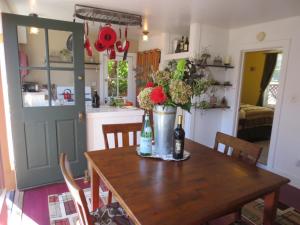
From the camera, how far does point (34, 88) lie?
2453 millimetres

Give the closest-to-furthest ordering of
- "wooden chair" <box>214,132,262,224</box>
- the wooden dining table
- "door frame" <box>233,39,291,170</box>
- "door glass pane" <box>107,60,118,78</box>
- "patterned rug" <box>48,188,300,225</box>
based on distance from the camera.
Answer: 1. the wooden dining table
2. "wooden chair" <box>214,132,262,224</box>
3. "patterned rug" <box>48,188,300,225</box>
4. "door frame" <box>233,39,291,170</box>
5. "door glass pane" <box>107,60,118,78</box>

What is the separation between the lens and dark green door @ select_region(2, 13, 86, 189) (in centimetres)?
233

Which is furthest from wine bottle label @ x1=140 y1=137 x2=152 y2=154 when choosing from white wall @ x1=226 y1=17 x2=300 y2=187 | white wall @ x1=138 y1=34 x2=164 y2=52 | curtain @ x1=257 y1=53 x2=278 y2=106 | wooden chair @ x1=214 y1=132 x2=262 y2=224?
curtain @ x1=257 y1=53 x2=278 y2=106

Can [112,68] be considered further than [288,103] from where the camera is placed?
Yes

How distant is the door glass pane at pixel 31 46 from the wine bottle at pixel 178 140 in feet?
6.05

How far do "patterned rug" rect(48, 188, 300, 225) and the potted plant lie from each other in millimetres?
1230

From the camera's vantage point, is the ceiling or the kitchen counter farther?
the kitchen counter

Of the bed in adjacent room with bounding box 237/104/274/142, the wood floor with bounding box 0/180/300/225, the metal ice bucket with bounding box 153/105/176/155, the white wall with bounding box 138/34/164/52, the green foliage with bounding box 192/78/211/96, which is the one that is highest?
the white wall with bounding box 138/34/164/52

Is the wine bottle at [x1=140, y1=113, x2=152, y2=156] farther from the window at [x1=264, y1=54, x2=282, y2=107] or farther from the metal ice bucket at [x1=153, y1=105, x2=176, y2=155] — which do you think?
the window at [x1=264, y1=54, x2=282, y2=107]

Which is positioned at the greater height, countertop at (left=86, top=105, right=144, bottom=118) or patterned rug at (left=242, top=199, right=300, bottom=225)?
countertop at (left=86, top=105, right=144, bottom=118)

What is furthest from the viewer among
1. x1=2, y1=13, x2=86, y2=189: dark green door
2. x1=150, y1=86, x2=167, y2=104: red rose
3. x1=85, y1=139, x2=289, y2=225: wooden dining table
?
x1=2, y1=13, x2=86, y2=189: dark green door

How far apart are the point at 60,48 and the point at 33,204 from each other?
1.76m

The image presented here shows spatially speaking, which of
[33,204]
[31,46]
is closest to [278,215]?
[33,204]

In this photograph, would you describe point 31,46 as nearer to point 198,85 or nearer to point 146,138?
point 146,138
